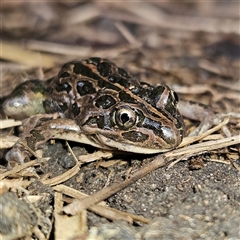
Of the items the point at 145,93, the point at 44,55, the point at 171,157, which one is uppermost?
the point at 145,93

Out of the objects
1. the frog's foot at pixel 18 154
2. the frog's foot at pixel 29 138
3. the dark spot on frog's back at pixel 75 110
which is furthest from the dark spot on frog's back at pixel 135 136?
the frog's foot at pixel 18 154

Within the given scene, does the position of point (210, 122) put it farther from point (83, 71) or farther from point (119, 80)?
point (83, 71)

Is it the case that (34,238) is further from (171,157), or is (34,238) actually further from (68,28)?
(68,28)

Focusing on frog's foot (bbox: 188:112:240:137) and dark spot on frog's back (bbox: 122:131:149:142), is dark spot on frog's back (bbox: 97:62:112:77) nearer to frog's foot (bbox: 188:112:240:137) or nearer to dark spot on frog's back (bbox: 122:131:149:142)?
dark spot on frog's back (bbox: 122:131:149:142)

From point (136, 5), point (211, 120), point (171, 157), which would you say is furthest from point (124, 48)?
point (171, 157)

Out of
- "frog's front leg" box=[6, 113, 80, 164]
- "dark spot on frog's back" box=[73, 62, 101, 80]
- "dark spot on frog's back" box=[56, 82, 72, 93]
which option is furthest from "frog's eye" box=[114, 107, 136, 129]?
"dark spot on frog's back" box=[56, 82, 72, 93]

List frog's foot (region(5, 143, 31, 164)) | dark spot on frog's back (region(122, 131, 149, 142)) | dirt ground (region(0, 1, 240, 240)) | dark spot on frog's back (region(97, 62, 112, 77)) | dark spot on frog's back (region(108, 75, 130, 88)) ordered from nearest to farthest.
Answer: dirt ground (region(0, 1, 240, 240)), dark spot on frog's back (region(122, 131, 149, 142)), frog's foot (region(5, 143, 31, 164)), dark spot on frog's back (region(108, 75, 130, 88)), dark spot on frog's back (region(97, 62, 112, 77))

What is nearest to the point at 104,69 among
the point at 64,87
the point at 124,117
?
the point at 64,87

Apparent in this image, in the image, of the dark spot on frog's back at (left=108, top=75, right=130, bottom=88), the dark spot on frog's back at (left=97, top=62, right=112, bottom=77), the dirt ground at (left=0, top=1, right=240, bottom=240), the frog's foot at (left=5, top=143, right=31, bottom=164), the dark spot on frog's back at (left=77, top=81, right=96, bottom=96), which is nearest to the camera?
the dirt ground at (left=0, top=1, right=240, bottom=240)
